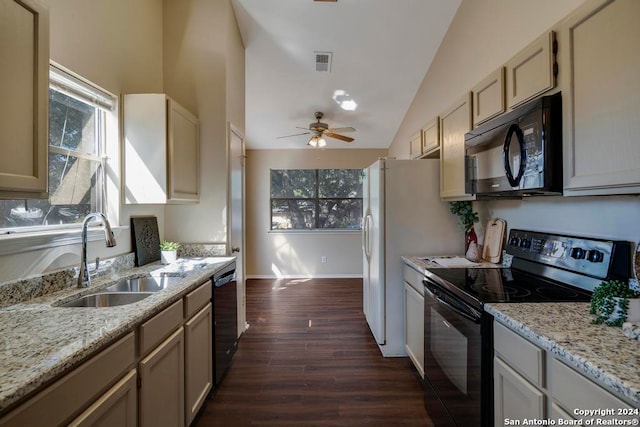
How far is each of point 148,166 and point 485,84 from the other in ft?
7.55

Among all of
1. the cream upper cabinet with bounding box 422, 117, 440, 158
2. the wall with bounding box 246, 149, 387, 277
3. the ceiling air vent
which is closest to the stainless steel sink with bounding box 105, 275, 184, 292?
the cream upper cabinet with bounding box 422, 117, 440, 158

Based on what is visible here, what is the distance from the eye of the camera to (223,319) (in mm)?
2240

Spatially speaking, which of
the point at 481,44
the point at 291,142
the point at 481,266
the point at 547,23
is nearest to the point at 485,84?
the point at 547,23

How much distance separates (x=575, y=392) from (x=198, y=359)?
179 cm

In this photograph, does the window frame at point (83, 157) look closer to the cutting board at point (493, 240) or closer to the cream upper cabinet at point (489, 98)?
the cream upper cabinet at point (489, 98)

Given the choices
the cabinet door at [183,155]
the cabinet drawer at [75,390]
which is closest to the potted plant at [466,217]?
the cabinet door at [183,155]

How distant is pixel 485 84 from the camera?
1840mm

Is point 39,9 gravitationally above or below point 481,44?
below

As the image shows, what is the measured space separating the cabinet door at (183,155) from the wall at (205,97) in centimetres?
9

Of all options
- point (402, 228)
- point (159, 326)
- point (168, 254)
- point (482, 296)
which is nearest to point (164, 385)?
point (159, 326)

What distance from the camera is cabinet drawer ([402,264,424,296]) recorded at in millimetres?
2176

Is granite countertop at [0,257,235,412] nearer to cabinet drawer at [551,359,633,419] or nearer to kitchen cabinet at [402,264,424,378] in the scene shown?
cabinet drawer at [551,359,633,419]

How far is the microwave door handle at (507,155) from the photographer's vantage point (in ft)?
4.63

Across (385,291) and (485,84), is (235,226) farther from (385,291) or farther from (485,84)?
(485,84)
